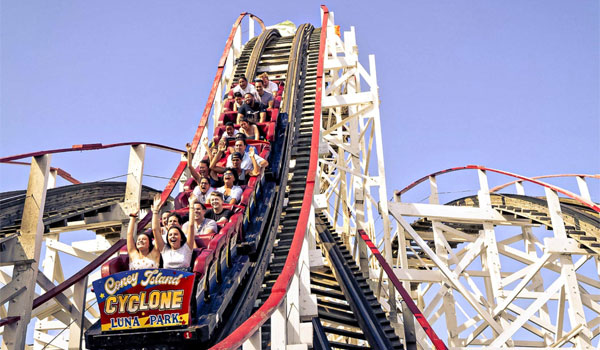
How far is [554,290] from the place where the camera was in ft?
24.6

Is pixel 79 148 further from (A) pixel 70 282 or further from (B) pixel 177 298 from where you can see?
(B) pixel 177 298

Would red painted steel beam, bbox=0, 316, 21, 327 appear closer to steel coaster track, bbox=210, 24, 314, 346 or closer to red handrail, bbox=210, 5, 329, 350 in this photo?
steel coaster track, bbox=210, 24, 314, 346

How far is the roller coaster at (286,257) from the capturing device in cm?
431

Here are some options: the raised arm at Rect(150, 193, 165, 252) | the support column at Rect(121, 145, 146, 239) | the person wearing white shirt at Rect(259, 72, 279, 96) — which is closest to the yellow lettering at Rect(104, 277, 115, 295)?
the raised arm at Rect(150, 193, 165, 252)

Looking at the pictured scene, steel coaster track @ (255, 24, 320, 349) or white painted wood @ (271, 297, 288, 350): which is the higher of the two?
steel coaster track @ (255, 24, 320, 349)

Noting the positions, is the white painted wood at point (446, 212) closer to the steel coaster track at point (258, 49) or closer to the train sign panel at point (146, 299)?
the steel coaster track at point (258, 49)

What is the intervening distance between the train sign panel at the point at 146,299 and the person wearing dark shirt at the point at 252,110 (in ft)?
14.9

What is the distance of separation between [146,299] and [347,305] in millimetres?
2931

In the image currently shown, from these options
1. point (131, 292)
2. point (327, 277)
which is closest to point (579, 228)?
point (327, 277)

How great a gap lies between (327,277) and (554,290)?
2.72m

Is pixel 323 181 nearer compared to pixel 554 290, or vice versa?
pixel 554 290

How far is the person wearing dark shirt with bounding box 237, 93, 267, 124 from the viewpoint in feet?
28.7

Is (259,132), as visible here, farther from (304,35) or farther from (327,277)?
(304,35)

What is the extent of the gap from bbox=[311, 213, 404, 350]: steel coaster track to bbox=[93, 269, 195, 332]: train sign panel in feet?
6.09
